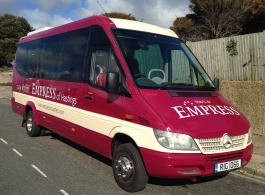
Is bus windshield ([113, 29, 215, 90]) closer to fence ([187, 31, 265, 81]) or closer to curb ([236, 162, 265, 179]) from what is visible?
curb ([236, 162, 265, 179])

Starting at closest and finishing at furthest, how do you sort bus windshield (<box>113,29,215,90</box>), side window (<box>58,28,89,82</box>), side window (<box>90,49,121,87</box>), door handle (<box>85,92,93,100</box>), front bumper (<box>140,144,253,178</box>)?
front bumper (<box>140,144,253,178</box>) < bus windshield (<box>113,29,215,90</box>) < side window (<box>90,49,121,87</box>) < door handle (<box>85,92,93,100</box>) < side window (<box>58,28,89,82</box>)

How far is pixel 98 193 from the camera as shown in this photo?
4.70m

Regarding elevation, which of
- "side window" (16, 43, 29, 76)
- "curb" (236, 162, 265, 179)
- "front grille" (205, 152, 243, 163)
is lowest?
"curb" (236, 162, 265, 179)

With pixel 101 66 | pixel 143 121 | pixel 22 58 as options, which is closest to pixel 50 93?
pixel 101 66

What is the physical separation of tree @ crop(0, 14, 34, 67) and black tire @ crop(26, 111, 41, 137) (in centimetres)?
3548

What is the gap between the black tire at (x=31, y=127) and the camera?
840 centimetres

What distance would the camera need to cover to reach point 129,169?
4.68m

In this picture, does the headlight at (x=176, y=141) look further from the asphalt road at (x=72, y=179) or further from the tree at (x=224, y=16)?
the tree at (x=224, y=16)

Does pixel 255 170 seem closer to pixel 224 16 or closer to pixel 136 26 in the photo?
pixel 136 26

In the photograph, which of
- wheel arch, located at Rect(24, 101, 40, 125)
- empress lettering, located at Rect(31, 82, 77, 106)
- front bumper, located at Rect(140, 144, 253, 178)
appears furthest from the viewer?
wheel arch, located at Rect(24, 101, 40, 125)

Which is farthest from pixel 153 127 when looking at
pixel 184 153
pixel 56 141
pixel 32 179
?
pixel 56 141

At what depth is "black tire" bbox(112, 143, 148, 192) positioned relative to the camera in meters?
4.53

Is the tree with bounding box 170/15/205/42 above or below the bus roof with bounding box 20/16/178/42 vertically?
above

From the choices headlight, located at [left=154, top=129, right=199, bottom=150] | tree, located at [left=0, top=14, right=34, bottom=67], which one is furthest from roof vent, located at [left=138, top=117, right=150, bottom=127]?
tree, located at [left=0, top=14, right=34, bottom=67]
